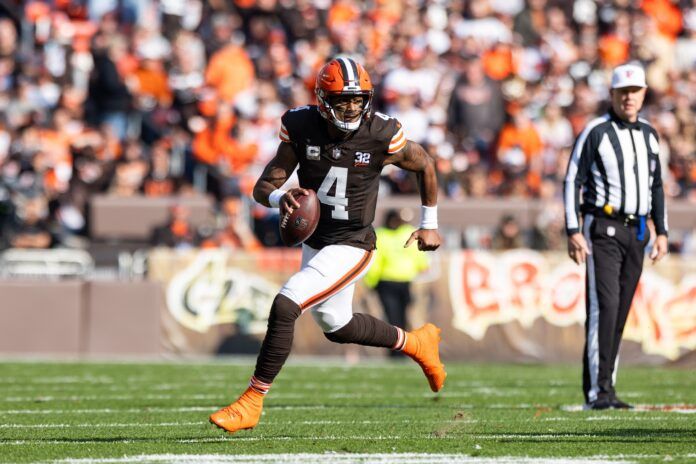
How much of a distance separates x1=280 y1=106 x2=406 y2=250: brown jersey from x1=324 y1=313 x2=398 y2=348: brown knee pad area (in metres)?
0.41

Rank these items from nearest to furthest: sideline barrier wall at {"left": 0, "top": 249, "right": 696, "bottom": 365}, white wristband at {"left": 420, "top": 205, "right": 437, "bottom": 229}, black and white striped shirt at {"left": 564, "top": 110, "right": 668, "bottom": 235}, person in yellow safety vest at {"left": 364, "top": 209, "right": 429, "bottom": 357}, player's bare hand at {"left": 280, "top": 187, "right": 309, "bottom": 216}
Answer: player's bare hand at {"left": 280, "top": 187, "right": 309, "bottom": 216}
white wristband at {"left": 420, "top": 205, "right": 437, "bottom": 229}
black and white striped shirt at {"left": 564, "top": 110, "right": 668, "bottom": 235}
sideline barrier wall at {"left": 0, "top": 249, "right": 696, "bottom": 365}
person in yellow safety vest at {"left": 364, "top": 209, "right": 429, "bottom": 357}

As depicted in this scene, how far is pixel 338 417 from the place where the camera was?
23.2 feet

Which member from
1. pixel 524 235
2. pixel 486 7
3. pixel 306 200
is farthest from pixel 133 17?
pixel 306 200

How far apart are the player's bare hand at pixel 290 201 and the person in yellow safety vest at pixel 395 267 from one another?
22.8 feet

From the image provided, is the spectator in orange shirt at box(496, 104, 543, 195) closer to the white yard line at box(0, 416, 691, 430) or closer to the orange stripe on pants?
the white yard line at box(0, 416, 691, 430)

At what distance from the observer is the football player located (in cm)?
607

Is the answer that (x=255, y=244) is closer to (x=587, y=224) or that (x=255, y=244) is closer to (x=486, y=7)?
(x=486, y=7)

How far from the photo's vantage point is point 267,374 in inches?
239

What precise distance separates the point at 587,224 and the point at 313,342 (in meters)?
5.94

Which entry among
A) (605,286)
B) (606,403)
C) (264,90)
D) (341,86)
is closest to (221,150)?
(264,90)

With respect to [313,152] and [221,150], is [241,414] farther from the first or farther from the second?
[221,150]

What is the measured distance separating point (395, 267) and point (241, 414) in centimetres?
729

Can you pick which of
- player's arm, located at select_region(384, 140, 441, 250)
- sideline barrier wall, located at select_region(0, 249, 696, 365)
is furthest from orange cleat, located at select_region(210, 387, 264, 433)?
sideline barrier wall, located at select_region(0, 249, 696, 365)

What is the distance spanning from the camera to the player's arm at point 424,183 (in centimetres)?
644
